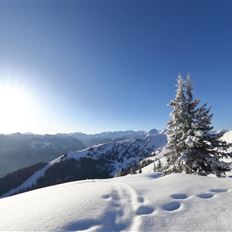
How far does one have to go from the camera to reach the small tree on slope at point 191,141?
719 inches

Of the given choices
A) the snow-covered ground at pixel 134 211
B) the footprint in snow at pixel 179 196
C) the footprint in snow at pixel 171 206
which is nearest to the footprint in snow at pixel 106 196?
the snow-covered ground at pixel 134 211

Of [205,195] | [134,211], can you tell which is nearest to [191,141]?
[205,195]

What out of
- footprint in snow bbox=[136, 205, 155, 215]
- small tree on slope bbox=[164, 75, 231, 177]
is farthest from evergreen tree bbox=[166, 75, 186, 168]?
footprint in snow bbox=[136, 205, 155, 215]

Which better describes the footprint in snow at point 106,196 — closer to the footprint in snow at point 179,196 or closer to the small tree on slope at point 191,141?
the footprint in snow at point 179,196

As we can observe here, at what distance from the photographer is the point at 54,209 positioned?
5543 millimetres

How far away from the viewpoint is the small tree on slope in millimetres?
18266

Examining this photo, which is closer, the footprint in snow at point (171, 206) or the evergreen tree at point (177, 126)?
the footprint in snow at point (171, 206)

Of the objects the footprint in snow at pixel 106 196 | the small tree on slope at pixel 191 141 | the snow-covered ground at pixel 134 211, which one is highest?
the small tree on slope at pixel 191 141

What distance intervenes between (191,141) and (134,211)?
14134 millimetres

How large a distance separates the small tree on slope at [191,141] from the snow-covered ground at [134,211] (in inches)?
467

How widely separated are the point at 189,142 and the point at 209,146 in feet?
7.92

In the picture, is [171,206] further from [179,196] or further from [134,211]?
[134,211]

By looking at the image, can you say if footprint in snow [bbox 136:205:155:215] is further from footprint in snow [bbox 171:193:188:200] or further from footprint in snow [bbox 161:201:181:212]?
footprint in snow [bbox 171:193:188:200]

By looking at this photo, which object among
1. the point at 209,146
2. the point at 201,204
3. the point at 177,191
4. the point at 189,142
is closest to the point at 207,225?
the point at 201,204
